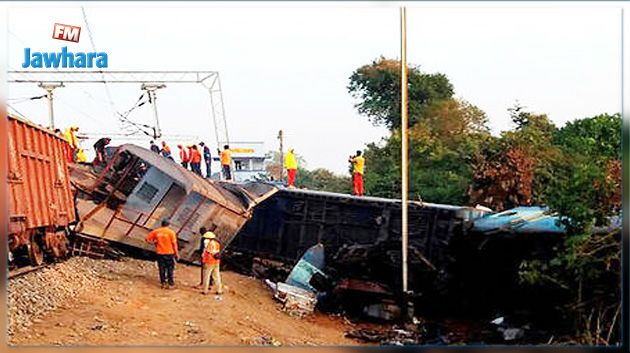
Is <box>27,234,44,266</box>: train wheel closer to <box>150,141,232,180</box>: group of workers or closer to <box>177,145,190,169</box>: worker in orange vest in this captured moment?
<box>150,141,232,180</box>: group of workers

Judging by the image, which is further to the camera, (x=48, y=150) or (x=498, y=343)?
(x=48, y=150)

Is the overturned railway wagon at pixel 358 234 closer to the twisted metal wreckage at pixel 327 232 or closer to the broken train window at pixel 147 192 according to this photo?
the twisted metal wreckage at pixel 327 232

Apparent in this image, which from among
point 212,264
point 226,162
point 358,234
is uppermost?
point 226,162

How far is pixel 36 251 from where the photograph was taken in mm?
10148

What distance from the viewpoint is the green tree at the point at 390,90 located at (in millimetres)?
8320

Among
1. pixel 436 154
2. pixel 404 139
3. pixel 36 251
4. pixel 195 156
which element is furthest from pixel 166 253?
pixel 436 154

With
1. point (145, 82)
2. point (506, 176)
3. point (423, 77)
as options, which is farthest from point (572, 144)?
point (145, 82)

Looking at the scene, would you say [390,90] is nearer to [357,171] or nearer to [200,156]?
[357,171]

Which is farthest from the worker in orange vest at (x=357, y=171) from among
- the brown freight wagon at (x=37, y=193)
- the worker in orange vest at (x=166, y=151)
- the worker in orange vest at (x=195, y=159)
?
the brown freight wagon at (x=37, y=193)

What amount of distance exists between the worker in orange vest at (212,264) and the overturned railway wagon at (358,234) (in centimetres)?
60

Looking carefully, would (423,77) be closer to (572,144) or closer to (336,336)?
(572,144)

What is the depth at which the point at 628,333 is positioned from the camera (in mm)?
7875

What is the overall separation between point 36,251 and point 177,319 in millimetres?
2651

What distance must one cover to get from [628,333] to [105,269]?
18.0 ft
